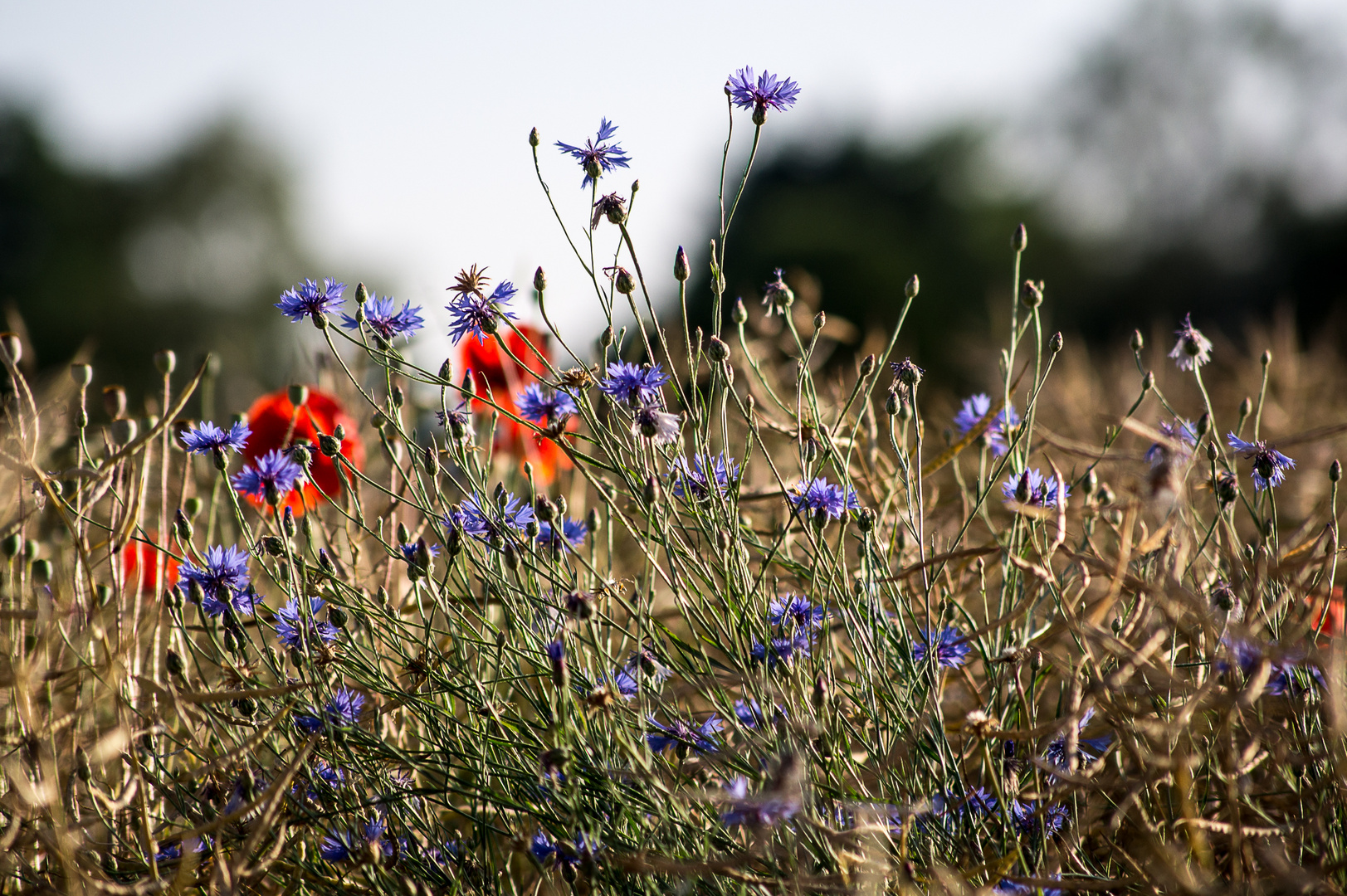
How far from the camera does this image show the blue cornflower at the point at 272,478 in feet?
3.09

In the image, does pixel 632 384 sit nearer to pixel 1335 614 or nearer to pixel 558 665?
pixel 558 665

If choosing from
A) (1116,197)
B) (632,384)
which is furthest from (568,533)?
(1116,197)

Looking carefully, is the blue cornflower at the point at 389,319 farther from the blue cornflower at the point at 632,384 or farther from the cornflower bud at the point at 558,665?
the cornflower bud at the point at 558,665

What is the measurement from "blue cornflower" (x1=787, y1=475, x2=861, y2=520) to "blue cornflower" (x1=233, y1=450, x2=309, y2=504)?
17.0 inches

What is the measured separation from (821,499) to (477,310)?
0.34 m

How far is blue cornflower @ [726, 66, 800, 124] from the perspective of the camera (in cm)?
99

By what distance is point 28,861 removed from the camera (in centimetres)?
90

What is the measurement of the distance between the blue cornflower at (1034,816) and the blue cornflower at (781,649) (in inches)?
8.1

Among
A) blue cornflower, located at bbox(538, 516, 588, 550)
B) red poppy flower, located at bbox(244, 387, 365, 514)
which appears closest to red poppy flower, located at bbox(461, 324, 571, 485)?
red poppy flower, located at bbox(244, 387, 365, 514)

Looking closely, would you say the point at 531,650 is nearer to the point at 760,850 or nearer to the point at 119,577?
the point at 760,850

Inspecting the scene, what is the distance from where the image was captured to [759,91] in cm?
99

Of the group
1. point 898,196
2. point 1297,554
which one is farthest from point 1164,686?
point 898,196

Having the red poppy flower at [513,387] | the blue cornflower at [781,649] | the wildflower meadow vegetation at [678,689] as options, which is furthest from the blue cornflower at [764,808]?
the red poppy flower at [513,387]

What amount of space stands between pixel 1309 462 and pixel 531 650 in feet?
7.16
